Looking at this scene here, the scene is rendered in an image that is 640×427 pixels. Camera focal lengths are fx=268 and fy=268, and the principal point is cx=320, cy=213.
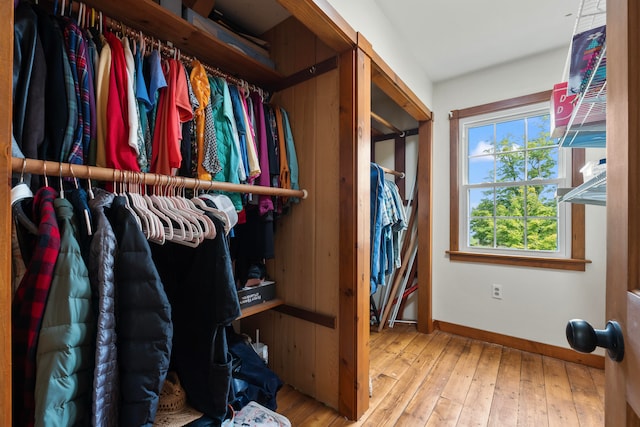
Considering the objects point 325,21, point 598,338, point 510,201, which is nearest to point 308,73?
point 325,21

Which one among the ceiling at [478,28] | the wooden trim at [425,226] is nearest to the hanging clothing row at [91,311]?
the ceiling at [478,28]

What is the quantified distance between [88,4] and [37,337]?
1.28 meters

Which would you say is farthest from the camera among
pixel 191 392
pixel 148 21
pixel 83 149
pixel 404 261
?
pixel 404 261

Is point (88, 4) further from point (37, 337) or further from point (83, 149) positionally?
point (37, 337)

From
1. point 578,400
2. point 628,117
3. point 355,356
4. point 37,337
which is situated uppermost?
point 628,117

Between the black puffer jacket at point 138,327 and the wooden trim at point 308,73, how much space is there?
1301mm

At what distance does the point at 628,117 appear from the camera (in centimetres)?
42

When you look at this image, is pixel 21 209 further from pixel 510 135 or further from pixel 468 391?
pixel 510 135

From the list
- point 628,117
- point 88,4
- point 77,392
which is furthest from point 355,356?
point 88,4

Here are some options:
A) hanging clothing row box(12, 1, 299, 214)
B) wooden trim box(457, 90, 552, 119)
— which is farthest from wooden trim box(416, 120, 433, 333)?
hanging clothing row box(12, 1, 299, 214)

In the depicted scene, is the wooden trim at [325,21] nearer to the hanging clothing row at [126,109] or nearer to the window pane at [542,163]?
the hanging clothing row at [126,109]

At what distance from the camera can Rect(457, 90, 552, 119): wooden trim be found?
7.38 ft

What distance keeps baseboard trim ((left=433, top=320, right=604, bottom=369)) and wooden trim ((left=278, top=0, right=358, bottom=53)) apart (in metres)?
2.60

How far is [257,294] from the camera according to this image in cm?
164
